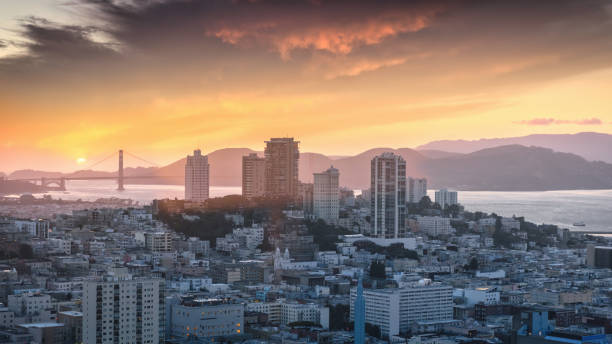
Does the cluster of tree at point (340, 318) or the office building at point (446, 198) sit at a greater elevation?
the office building at point (446, 198)

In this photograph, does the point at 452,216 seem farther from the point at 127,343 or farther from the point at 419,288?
the point at 127,343

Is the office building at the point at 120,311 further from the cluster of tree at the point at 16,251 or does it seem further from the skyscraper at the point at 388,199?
the skyscraper at the point at 388,199

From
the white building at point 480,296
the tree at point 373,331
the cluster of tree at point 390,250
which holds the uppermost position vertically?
the cluster of tree at point 390,250

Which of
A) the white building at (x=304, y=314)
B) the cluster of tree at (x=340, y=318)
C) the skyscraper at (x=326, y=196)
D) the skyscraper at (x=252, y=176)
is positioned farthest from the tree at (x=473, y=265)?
the skyscraper at (x=252, y=176)

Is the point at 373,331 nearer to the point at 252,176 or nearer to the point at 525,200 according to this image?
the point at 252,176

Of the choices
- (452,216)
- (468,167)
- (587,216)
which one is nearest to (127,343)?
(452,216)
